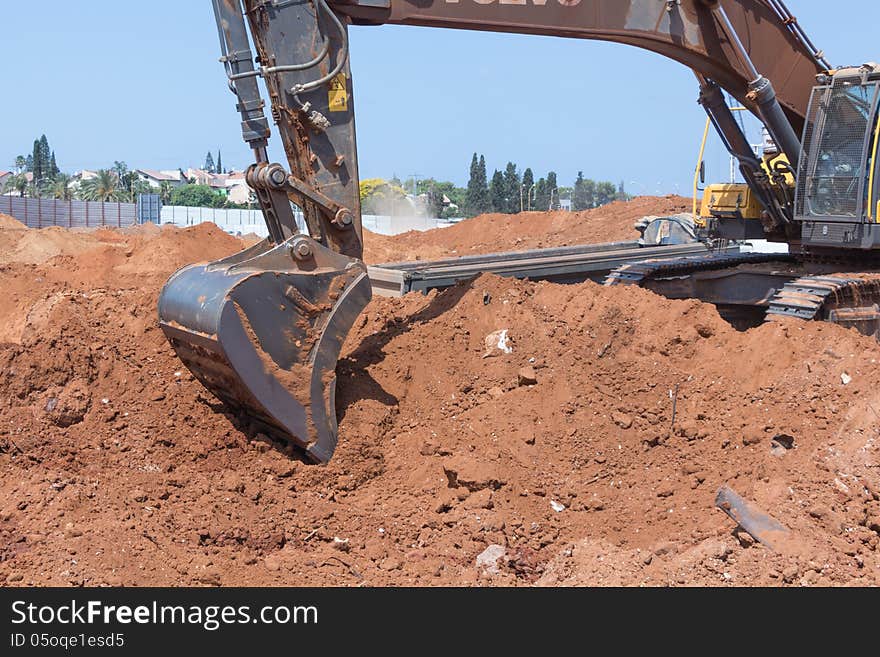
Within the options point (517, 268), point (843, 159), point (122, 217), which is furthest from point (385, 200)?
point (843, 159)

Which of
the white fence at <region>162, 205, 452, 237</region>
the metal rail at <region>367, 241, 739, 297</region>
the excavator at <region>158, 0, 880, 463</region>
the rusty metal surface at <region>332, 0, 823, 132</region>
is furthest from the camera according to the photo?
the white fence at <region>162, 205, 452, 237</region>

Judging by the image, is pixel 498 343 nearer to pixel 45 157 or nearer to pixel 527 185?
pixel 527 185

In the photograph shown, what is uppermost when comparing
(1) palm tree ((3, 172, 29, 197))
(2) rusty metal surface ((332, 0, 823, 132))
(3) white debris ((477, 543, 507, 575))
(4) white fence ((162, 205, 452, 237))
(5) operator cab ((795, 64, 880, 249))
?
(2) rusty metal surface ((332, 0, 823, 132))

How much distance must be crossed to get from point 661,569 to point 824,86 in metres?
5.83

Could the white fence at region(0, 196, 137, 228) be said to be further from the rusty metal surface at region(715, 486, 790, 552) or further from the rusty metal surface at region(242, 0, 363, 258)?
the rusty metal surface at region(715, 486, 790, 552)

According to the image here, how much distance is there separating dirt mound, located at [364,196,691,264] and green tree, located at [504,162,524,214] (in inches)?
1097

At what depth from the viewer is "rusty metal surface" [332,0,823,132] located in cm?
730

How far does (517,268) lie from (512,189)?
45623 millimetres

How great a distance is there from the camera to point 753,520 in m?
5.42

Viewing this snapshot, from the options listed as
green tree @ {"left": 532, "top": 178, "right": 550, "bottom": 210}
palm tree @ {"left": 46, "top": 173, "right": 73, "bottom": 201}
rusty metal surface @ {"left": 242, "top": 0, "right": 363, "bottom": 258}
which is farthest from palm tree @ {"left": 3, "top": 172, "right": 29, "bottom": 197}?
rusty metal surface @ {"left": 242, "top": 0, "right": 363, "bottom": 258}

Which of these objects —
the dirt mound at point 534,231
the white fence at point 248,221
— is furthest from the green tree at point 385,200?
the dirt mound at point 534,231

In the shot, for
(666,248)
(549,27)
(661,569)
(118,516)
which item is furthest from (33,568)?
(666,248)

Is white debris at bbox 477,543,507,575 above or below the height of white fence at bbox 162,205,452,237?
below

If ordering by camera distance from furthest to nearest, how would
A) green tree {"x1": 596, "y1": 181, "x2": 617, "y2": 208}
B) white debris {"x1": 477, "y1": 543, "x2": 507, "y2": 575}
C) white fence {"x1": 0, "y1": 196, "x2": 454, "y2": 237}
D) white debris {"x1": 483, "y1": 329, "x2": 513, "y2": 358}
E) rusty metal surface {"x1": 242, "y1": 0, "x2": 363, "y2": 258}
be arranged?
green tree {"x1": 596, "y1": 181, "x2": 617, "y2": 208} < white fence {"x1": 0, "y1": 196, "x2": 454, "y2": 237} < white debris {"x1": 483, "y1": 329, "x2": 513, "y2": 358} < rusty metal surface {"x1": 242, "y1": 0, "x2": 363, "y2": 258} < white debris {"x1": 477, "y1": 543, "x2": 507, "y2": 575}
